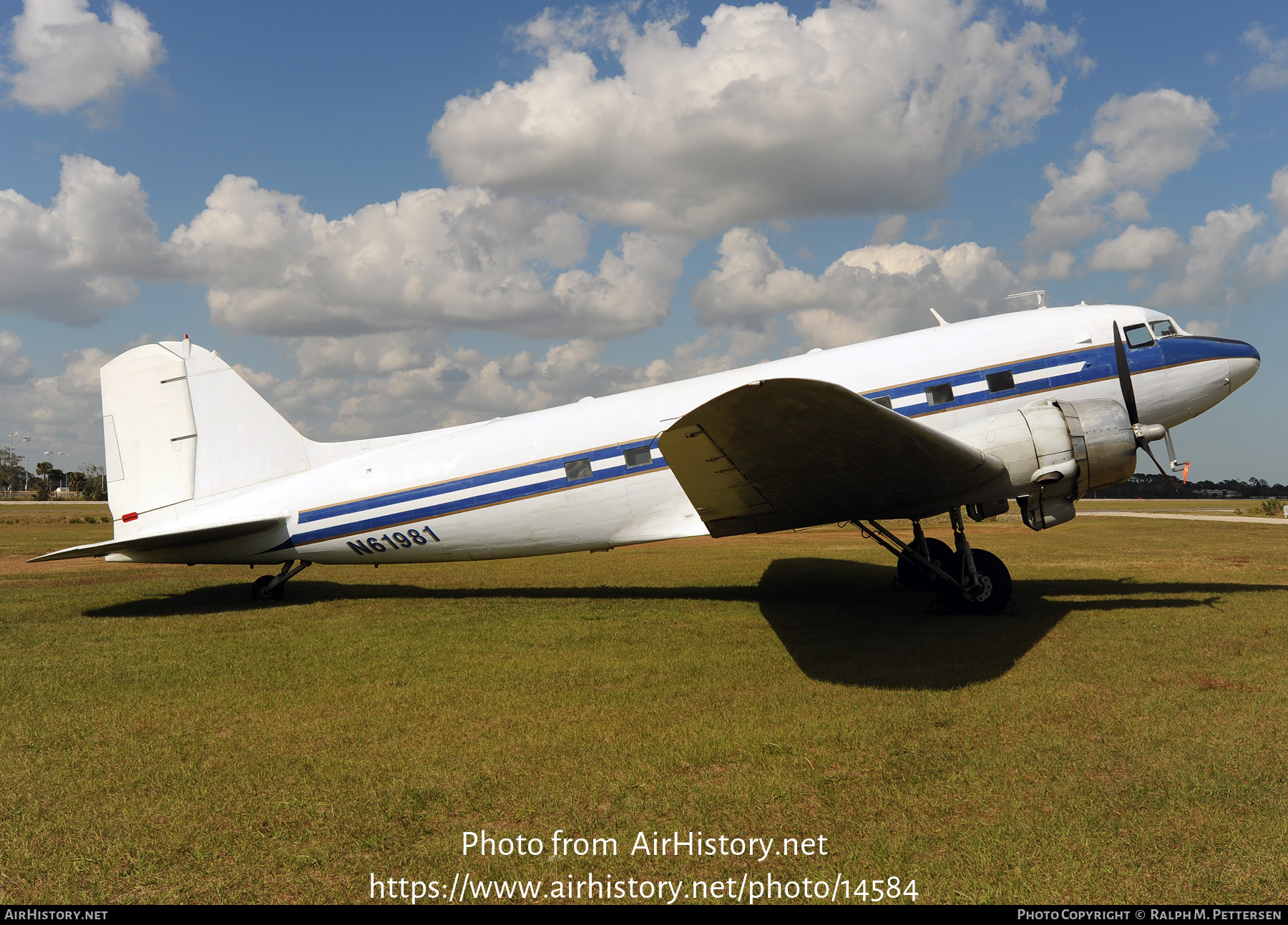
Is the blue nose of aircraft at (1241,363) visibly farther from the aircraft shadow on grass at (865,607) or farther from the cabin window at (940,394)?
the cabin window at (940,394)

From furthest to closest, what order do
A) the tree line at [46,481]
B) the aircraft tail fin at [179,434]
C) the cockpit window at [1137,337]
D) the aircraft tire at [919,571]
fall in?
1. the tree line at [46,481]
2. the aircraft tail fin at [179,434]
3. the aircraft tire at [919,571]
4. the cockpit window at [1137,337]

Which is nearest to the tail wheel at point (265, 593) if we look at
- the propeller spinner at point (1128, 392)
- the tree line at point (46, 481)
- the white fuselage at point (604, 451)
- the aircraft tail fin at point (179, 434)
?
the white fuselage at point (604, 451)

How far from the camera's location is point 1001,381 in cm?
919

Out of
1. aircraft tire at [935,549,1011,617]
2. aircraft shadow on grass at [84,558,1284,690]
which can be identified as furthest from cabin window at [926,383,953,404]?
aircraft shadow on grass at [84,558,1284,690]

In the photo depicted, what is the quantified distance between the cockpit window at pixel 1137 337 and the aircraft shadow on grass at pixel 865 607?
3.34m

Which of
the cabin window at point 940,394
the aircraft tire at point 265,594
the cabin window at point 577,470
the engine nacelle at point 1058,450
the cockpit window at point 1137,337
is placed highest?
the cockpit window at point 1137,337

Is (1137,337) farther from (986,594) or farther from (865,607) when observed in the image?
(865,607)

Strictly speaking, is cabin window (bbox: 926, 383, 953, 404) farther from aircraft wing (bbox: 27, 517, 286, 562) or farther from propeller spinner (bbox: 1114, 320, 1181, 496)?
aircraft wing (bbox: 27, 517, 286, 562)

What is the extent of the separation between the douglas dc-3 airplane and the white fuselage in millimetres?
27

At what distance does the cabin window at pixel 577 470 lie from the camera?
32.3 ft

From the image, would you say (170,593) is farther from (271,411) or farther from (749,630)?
(749,630)

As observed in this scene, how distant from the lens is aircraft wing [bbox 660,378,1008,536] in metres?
5.81

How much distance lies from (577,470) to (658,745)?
557 centimetres

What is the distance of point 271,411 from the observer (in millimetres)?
11164
